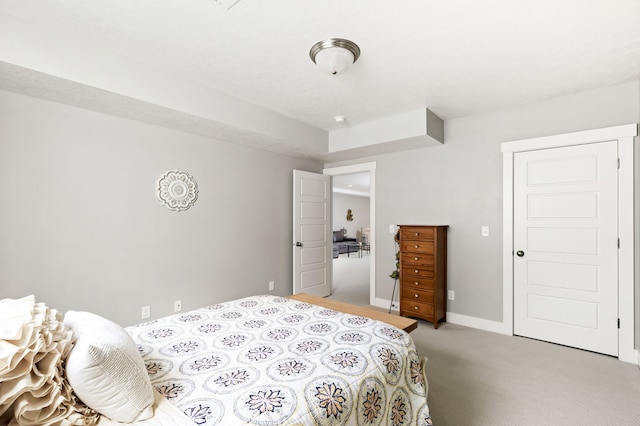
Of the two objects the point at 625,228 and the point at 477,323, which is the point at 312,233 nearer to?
the point at 477,323

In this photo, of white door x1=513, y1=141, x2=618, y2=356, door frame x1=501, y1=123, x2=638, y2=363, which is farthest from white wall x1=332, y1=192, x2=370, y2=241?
door frame x1=501, y1=123, x2=638, y2=363

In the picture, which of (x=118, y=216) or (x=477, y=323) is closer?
(x=118, y=216)

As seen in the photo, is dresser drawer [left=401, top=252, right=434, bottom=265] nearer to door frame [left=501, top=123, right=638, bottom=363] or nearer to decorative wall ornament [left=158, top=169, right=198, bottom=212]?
door frame [left=501, top=123, right=638, bottom=363]

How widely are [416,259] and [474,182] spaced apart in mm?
1135

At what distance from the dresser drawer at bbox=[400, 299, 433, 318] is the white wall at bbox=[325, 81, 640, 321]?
1.40 ft

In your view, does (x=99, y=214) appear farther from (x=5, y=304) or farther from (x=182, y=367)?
(x=182, y=367)

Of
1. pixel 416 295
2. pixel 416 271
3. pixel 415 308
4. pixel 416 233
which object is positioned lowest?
pixel 415 308

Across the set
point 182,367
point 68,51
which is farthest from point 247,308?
point 68,51

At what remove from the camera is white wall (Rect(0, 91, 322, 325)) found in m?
2.38

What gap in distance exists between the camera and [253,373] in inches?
50.3

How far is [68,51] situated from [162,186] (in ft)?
4.46

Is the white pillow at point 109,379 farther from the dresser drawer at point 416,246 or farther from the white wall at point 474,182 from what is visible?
the white wall at point 474,182

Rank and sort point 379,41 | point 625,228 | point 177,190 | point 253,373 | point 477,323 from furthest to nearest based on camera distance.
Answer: point 477,323, point 177,190, point 625,228, point 379,41, point 253,373

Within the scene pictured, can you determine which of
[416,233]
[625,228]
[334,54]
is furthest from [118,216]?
[625,228]
